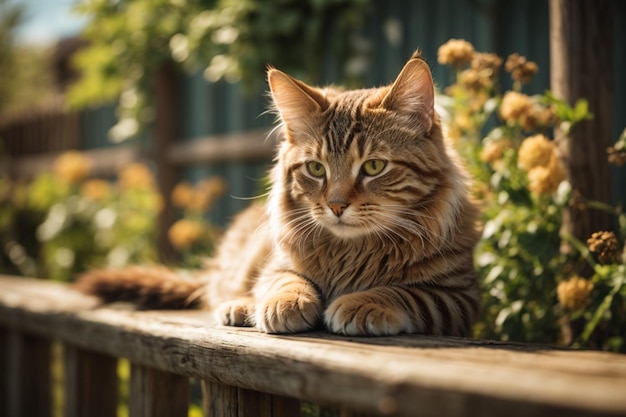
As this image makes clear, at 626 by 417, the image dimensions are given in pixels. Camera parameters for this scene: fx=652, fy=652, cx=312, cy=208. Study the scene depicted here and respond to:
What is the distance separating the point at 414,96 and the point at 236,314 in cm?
87

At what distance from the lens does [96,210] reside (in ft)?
18.2

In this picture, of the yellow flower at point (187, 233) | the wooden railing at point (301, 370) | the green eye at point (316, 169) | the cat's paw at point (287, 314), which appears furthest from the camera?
the yellow flower at point (187, 233)

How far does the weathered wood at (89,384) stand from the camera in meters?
2.88

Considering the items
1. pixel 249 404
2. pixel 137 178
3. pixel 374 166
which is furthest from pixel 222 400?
pixel 137 178

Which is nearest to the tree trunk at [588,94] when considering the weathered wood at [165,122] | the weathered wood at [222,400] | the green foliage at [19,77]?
the weathered wood at [222,400]

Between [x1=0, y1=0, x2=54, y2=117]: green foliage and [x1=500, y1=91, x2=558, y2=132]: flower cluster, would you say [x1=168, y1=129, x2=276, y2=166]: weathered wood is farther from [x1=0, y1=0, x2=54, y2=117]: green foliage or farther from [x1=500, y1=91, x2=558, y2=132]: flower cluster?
[x1=0, y1=0, x2=54, y2=117]: green foliage

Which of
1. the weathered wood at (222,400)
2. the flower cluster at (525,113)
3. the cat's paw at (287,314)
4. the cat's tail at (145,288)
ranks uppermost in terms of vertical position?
the flower cluster at (525,113)

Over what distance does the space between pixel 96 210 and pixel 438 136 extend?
416 cm

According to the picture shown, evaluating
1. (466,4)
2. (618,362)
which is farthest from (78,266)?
(618,362)

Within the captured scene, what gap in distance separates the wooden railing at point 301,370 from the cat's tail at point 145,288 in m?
0.09

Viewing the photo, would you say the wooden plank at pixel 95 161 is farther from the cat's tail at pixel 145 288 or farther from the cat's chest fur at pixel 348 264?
the cat's chest fur at pixel 348 264

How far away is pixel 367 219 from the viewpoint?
74.4 inches

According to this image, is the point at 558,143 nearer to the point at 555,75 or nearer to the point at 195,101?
the point at 555,75

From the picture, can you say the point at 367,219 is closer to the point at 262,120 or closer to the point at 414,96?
the point at 414,96
